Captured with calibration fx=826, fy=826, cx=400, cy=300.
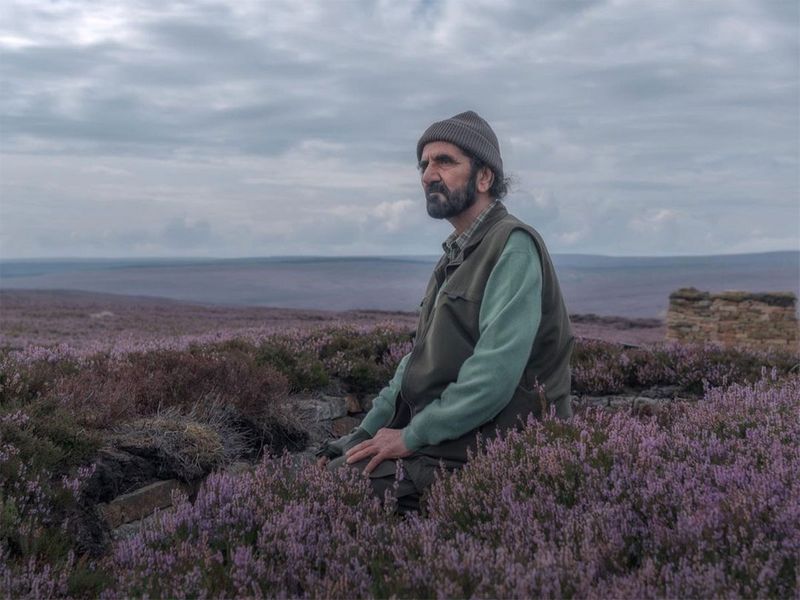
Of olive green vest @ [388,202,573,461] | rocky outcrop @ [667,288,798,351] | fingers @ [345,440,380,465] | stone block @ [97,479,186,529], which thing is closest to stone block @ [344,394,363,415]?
stone block @ [97,479,186,529]

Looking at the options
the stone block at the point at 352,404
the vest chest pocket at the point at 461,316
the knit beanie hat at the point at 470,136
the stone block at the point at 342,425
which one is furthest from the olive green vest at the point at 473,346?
the stone block at the point at 352,404

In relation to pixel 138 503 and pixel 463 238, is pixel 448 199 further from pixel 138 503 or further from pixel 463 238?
pixel 138 503

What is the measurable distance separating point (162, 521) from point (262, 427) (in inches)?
93.6

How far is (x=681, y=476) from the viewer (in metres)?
3.57

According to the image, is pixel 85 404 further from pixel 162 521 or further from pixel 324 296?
pixel 324 296

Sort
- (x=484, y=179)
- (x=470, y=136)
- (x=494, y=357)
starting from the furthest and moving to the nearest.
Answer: (x=484, y=179)
(x=470, y=136)
(x=494, y=357)

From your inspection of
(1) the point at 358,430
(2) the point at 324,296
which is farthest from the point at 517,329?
(2) the point at 324,296

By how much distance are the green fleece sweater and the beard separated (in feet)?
1.87

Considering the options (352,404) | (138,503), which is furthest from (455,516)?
(352,404)

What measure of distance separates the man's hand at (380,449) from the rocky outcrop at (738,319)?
15.1m

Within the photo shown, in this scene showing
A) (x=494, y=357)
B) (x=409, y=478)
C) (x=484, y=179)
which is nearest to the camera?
(x=494, y=357)

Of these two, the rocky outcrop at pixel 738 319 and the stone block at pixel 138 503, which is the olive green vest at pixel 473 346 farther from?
the rocky outcrop at pixel 738 319

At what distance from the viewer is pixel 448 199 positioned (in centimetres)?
481

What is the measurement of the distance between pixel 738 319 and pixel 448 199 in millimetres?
15970
